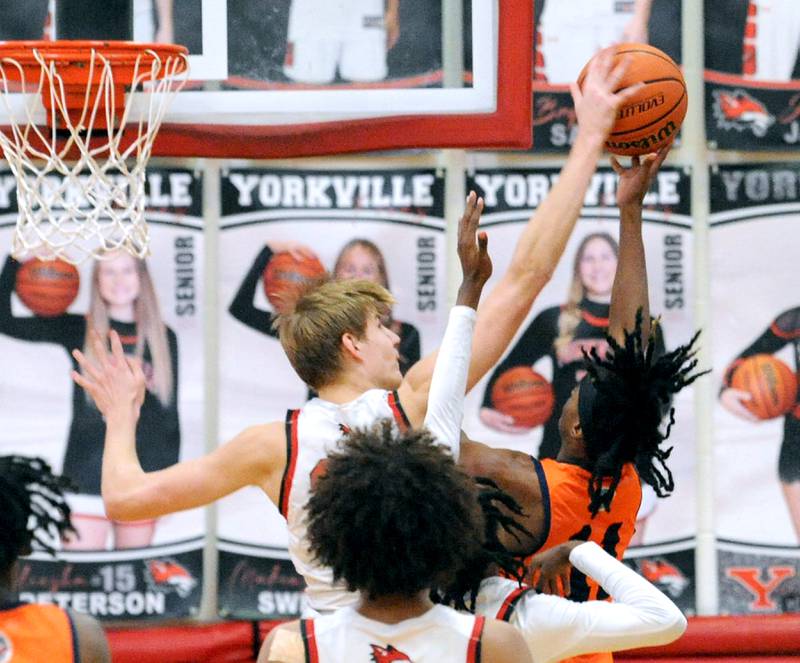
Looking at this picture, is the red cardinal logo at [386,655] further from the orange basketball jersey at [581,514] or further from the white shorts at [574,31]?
the white shorts at [574,31]

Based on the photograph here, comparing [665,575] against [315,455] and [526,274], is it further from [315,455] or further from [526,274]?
[315,455]

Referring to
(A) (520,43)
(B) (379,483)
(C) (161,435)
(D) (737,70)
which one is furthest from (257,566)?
(B) (379,483)

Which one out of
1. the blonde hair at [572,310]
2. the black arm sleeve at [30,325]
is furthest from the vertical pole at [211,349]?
the blonde hair at [572,310]

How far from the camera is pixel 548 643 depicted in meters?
2.55

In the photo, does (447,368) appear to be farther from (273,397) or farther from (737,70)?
(737,70)

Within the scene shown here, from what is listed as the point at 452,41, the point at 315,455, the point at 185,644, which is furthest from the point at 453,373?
the point at 185,644

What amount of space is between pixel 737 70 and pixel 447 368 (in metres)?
3.51

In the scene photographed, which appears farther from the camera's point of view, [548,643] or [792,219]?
[792,219]

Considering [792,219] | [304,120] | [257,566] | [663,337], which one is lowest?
[257,566]

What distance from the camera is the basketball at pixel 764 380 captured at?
583 cm

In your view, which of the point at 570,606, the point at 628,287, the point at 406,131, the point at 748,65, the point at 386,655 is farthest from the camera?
the point at 748,65

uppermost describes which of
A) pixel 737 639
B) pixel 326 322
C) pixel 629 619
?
pixel 326 322

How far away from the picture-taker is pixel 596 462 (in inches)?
123

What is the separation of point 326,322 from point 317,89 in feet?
6.97
